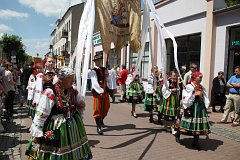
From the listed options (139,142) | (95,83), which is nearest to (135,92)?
(95,83)

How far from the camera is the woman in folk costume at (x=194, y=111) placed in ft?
17.8

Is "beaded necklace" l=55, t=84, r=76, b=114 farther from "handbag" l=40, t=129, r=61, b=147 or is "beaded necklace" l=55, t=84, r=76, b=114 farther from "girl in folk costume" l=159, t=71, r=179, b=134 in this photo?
"girl in folk costume" l=159, t=71, r=179, b=134

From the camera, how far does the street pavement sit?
5082 mm

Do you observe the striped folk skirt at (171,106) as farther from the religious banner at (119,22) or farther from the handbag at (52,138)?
the handbag at (52,138)

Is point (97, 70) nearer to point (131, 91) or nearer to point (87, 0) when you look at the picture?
point (87, 0)

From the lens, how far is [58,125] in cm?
300

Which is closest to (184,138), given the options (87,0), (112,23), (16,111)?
(112,23)

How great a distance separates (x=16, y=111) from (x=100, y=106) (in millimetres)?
4609

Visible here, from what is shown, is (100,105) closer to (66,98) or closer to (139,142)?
(139,142)

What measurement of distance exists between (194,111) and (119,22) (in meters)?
2.95

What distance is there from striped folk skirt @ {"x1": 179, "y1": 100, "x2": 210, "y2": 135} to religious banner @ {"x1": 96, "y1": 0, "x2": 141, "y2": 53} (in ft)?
7.42

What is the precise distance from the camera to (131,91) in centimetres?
887

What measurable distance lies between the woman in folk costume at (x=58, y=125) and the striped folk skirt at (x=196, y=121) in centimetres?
296

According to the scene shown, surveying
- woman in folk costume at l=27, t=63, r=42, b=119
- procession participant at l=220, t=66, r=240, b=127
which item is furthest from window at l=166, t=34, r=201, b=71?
woman in folk costume at l=27, t=63, r=42, b=119
